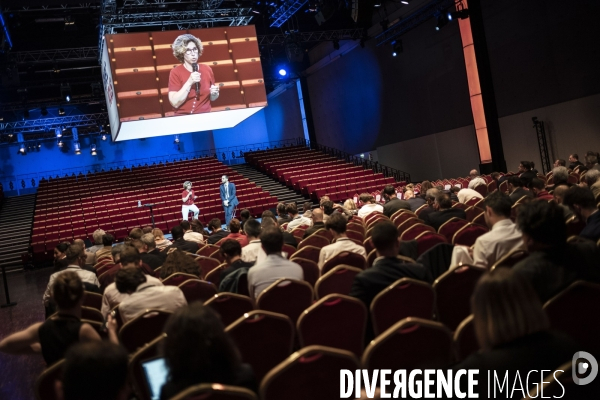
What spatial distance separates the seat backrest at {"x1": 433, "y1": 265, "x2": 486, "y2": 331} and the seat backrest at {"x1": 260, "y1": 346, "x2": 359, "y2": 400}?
142 cm

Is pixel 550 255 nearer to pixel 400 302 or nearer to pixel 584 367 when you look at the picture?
pixel 400 302

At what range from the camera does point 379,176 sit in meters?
18.7

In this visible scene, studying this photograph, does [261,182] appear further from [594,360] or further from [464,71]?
[594,360]

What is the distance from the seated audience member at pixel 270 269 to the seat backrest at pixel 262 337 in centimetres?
108

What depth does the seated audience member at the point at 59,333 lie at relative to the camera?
9.60 feet

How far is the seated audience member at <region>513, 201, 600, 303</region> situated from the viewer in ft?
8.87

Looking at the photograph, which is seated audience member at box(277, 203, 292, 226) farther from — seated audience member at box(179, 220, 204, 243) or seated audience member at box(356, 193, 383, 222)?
seated audience member at box(179, 220, 204, 243)

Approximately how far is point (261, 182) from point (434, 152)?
20.9ft

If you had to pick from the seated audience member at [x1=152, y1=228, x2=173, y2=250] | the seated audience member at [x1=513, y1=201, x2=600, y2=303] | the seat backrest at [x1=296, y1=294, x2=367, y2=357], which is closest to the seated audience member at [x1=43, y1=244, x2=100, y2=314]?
the seated audience member at [x1=152, y1=228, x2=173, y2=250]

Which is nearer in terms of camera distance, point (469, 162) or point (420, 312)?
point (420, 312)

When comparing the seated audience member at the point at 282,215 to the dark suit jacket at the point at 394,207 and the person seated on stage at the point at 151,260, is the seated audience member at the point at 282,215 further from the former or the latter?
the person seated on stage at the point at 151,260

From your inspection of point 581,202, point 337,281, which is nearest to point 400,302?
point 337,281

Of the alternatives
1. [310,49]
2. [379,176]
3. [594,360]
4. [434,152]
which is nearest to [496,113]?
[434,152]

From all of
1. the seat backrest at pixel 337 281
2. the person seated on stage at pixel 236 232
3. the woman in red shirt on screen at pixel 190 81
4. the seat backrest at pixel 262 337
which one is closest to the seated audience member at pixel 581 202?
the seat backrest at pixel 337 281
